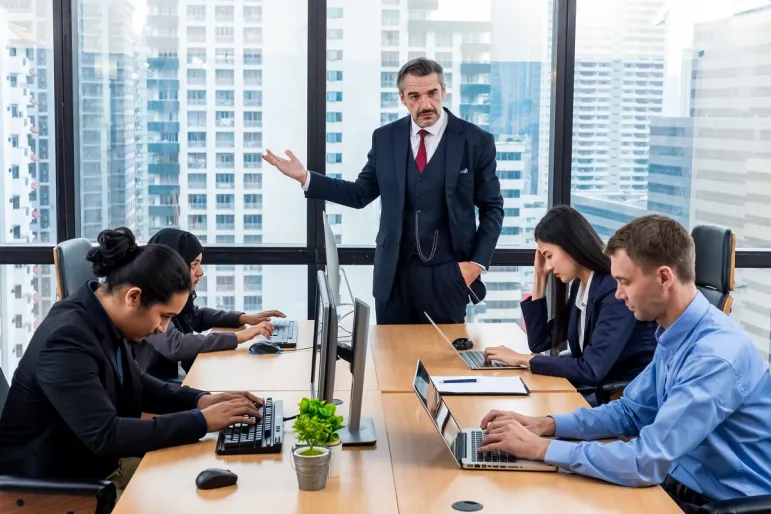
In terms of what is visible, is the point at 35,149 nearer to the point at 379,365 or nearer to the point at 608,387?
the point at 379,365

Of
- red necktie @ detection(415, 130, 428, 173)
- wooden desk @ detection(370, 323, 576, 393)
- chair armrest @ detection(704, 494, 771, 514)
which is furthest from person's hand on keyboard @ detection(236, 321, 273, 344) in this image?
chair armrest @ detection(704, 494, 771, 514)

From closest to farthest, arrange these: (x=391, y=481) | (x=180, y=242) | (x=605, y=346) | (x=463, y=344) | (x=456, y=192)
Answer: (x=391, y=481) → (x=605, y=346) → (x=463, y=344) → (x=180, y=242) → (x=456, y=192)

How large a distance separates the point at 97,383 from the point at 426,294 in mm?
1979

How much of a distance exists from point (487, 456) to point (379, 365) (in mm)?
1044

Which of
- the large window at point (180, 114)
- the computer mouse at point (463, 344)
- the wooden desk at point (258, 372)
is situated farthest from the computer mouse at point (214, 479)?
the large window at point (180, 114)

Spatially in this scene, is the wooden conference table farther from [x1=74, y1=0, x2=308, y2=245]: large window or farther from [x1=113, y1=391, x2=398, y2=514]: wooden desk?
[x1=74, y1=0, x2=308, y2=245]: large window

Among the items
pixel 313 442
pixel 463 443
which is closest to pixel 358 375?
pixel 313 442

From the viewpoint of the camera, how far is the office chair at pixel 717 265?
3.42 meters

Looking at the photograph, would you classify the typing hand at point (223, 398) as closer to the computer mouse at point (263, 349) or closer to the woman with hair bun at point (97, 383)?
the woman with hair bun at point (97, 383)

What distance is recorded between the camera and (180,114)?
4906 mm

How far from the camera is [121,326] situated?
234 cm

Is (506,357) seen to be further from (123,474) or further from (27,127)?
(27,127)

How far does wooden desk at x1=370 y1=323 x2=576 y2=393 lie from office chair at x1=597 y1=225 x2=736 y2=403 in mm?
720

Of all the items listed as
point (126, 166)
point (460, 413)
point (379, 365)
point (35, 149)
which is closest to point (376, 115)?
point (126, 166)
